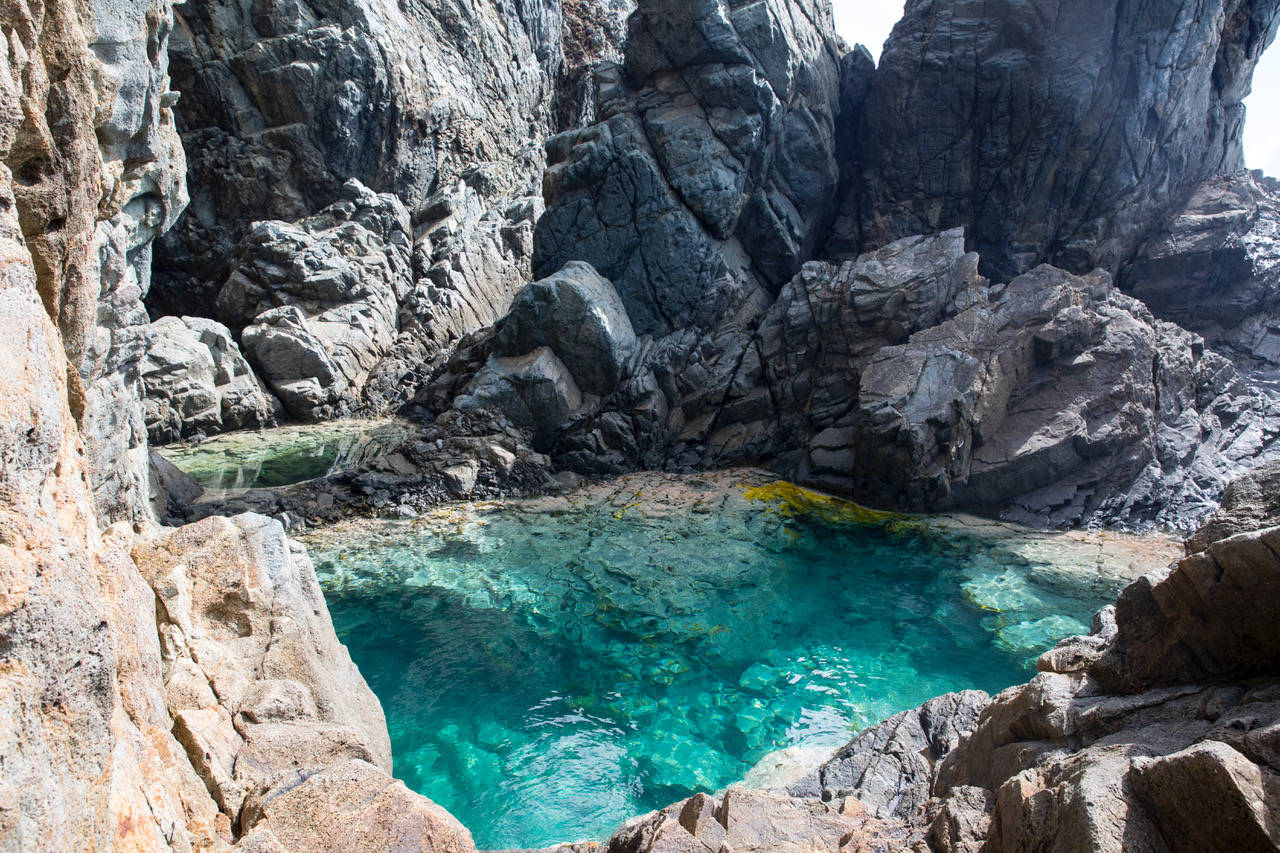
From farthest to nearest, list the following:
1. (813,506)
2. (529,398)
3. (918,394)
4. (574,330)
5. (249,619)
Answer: (574,330)
(529,398)
(813,506)
(918,394)
(249,619)

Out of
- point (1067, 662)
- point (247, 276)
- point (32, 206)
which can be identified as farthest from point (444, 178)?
point (1067, 662)

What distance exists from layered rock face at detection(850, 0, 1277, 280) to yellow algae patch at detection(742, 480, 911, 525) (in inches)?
546

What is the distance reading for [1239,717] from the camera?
4523mm

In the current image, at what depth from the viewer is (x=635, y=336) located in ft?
82.5

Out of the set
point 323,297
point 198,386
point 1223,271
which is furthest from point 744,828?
point 1223,271

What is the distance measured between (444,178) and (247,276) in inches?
477

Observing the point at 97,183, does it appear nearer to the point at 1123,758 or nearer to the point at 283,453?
the point at 1123,758

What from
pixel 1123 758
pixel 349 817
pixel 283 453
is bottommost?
pixel 283 453

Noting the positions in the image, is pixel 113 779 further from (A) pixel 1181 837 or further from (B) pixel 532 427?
(B) pixel 532 427

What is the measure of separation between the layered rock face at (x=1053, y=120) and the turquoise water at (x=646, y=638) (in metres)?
16.1

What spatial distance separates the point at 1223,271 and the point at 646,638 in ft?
85.5

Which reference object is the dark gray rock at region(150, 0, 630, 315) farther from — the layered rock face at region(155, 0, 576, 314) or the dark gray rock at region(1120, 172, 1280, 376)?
the dark gray rock at region(1120, 172, 1280, 376)

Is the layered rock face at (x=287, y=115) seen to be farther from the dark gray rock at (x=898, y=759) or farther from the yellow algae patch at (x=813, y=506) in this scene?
the dark gray rock at (x=898, y=759)

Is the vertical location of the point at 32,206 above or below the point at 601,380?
above
